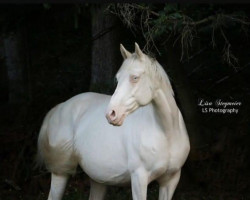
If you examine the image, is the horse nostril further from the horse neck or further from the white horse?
the horse neck

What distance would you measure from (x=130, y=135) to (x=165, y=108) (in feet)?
1.45

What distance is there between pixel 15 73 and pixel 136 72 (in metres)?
5.79

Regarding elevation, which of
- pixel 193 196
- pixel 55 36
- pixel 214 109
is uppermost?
pixel 55 36

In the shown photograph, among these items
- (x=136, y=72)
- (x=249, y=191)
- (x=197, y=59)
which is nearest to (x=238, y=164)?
(x=249, y=191)

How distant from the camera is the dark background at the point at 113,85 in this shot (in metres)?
8.62

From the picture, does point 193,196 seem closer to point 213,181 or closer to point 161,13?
point 213,181

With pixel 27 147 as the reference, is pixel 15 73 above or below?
above

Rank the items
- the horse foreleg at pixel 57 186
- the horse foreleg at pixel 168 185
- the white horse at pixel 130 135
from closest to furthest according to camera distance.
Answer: the white horse at pixel 130 135 < the horse foreleg at pixel 168 185 < the horse foreleg at pixel 57 186

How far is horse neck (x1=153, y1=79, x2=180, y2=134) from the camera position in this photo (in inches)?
240

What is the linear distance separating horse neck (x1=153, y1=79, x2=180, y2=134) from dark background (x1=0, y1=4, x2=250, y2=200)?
1.67m

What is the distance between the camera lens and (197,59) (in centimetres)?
1067

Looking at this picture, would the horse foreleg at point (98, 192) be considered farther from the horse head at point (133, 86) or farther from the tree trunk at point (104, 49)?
→ the tree trunk at point (104, 49)

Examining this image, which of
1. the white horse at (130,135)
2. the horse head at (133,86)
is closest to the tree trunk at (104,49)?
the white horse at (130,135)

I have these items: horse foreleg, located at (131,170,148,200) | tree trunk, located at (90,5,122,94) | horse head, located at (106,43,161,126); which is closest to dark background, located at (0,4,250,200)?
tree trunk, located at (90,5,122,94)
